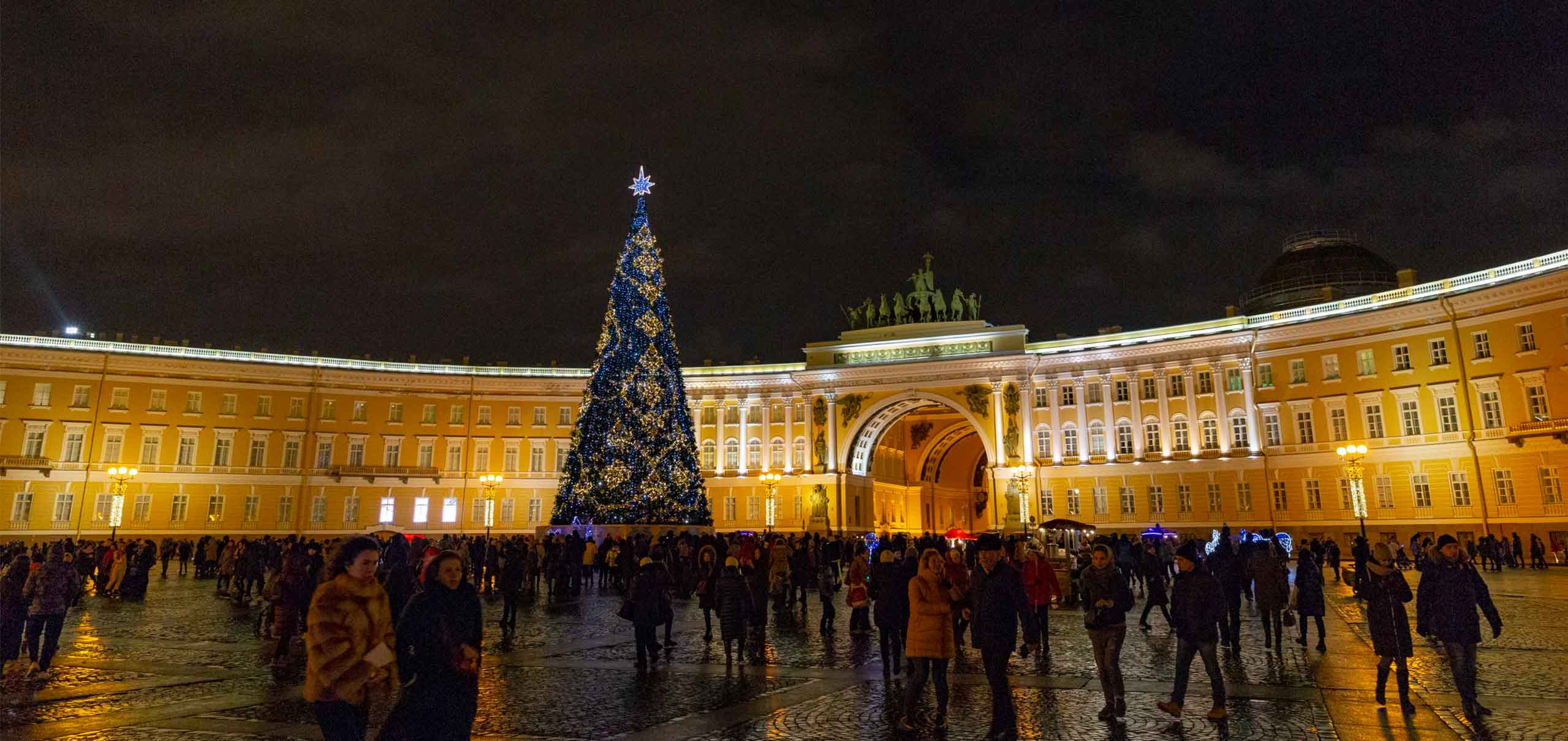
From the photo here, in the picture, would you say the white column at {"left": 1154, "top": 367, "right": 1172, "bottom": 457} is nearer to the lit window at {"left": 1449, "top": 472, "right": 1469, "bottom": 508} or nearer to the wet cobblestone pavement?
the lit window at {"left": 1449, "top": 472, "right": 1469, "bottom": 508}

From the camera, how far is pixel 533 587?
25.0 metres

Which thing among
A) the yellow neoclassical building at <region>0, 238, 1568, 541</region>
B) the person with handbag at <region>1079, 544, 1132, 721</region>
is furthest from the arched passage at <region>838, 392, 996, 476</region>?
the person with handbag at <region>1079, 544, 1132, 721</region>

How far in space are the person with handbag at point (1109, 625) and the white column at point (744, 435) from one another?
50109 mm

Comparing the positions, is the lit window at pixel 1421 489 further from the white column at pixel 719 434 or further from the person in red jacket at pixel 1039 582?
the person in red jacket at pixel 1039 582

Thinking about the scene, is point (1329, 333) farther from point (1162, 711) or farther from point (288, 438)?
point (288, 438)

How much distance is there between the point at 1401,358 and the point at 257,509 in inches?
2389

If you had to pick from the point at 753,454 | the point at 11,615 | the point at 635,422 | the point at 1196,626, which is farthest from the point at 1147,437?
the point at 11,615

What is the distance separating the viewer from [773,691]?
10109 mm

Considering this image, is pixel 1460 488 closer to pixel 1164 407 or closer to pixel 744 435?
pixel 1164 407

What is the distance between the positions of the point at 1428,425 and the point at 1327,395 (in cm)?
→ 466

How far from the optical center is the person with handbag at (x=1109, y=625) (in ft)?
27.2

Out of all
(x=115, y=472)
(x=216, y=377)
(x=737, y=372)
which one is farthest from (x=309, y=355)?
(x=737, y=372)

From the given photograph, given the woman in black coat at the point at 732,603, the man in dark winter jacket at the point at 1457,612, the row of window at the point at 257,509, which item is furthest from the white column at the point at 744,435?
the man in dark winter jacket at the point at 1457,612

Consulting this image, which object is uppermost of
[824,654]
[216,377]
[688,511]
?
[216,377]
